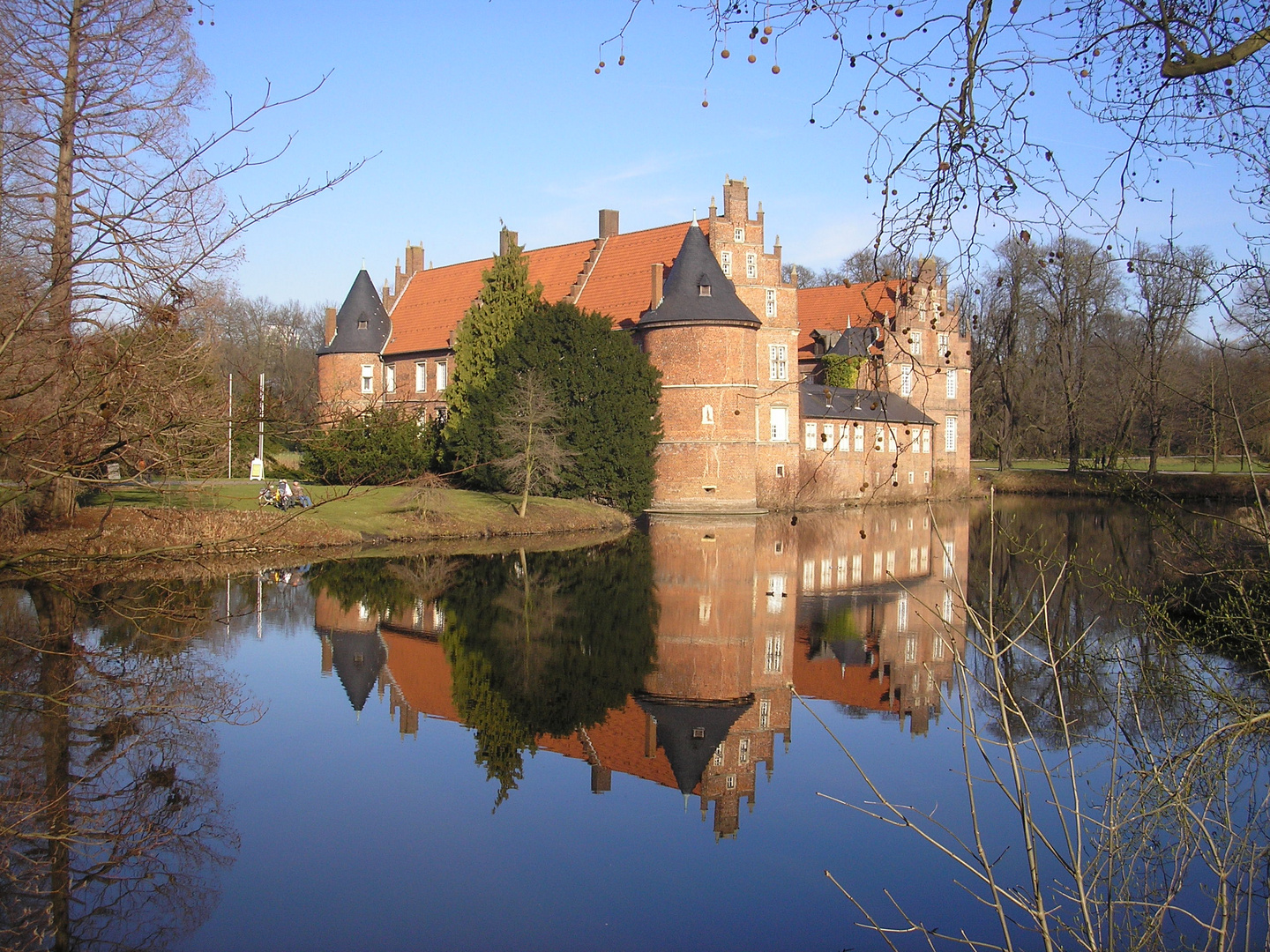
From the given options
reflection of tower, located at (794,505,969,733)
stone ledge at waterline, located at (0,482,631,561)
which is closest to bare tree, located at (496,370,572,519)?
stone ledge at waterline, located at (0,482,631,561)

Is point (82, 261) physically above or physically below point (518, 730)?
above

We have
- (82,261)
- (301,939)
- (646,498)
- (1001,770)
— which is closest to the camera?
(82,261)

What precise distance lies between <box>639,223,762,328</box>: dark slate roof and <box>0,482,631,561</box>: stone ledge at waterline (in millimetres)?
6338

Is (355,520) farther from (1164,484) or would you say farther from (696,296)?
(1164,484)

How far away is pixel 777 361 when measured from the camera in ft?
110

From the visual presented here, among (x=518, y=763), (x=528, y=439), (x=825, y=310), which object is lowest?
(x=518, y=763)

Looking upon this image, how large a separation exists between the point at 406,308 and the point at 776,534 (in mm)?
21924

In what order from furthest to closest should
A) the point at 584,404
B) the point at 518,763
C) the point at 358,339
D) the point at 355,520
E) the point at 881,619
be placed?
1. the point at 358,339
2. the point at 584,404
3. the point at 355,520
4. the point at 881,619
5. the point at 518,763

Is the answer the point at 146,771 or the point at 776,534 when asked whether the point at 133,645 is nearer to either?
the point at 146,771

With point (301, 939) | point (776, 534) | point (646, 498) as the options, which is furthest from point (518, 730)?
point (646, 498)

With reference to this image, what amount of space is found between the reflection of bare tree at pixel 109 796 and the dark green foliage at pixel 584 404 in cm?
1785

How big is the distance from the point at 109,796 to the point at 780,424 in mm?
27043

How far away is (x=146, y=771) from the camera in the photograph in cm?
793

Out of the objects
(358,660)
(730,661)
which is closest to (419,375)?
(358,660)
